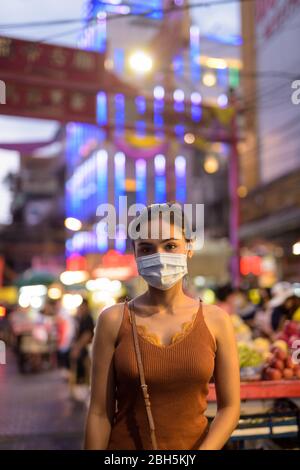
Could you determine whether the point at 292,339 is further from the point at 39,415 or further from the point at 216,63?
the point at 216,63

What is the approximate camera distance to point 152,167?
48.5 meters

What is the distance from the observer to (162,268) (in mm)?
2479

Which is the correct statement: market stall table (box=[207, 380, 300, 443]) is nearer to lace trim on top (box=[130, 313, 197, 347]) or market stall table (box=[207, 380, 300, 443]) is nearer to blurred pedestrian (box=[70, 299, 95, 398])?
lace trim on top (box=[130, 313, 197, 347])

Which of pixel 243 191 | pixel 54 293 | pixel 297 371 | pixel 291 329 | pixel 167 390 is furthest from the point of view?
→ pixel 243 191

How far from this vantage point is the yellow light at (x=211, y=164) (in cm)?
Answer: 3656

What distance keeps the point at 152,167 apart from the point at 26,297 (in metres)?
24.2

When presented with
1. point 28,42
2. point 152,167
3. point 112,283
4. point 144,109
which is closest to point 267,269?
point 112,283

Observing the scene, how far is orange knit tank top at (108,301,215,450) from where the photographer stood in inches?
92.9

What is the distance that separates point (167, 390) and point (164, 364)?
4.1 inches

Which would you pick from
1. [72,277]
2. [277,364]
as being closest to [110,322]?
[277,364]

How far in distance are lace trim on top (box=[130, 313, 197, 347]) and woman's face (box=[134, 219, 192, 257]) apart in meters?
0.31

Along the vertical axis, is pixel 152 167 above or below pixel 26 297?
above

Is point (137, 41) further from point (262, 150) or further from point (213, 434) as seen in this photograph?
point (213, 434)

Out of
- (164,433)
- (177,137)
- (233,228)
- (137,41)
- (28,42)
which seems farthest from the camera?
(137,41)
